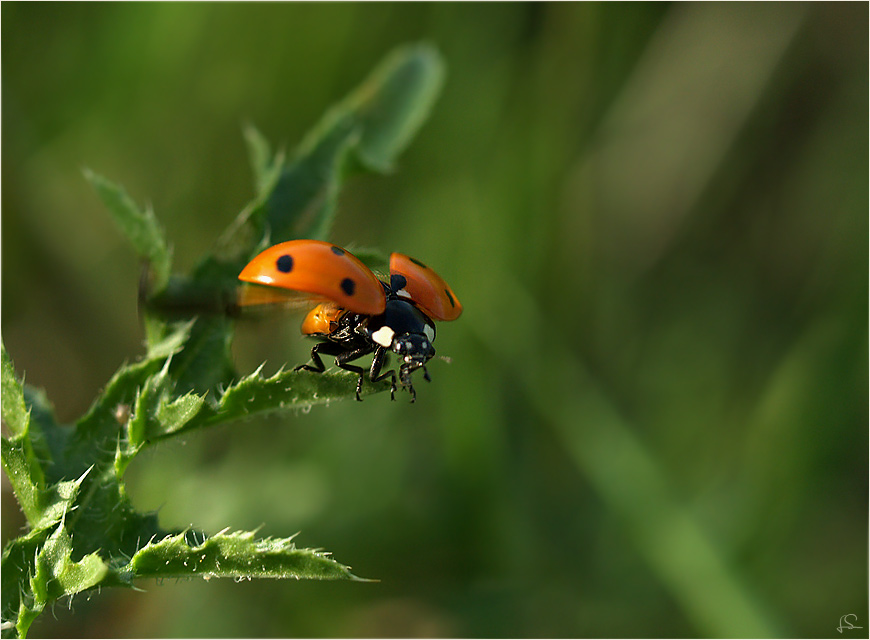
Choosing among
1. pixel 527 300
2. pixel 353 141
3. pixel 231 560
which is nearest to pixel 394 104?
pixel 353 141

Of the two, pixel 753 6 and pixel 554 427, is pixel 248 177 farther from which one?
pixel 753 6

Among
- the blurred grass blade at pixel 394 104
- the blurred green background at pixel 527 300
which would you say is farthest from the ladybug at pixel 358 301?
the blurred green background at pixel 527 300

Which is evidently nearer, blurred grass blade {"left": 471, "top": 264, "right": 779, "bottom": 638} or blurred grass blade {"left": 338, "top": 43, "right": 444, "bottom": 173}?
blurred grass blade {"left": 338, "top": 43, "right": 444, "bottom": 173}

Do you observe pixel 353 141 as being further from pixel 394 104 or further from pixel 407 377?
pixel 407 377

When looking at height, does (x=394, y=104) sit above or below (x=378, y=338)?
above

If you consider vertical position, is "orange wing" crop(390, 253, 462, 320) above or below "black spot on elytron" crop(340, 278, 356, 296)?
above

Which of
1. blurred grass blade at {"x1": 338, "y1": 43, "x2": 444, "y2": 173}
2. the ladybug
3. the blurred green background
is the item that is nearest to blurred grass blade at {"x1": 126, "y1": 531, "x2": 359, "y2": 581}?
the ladybug

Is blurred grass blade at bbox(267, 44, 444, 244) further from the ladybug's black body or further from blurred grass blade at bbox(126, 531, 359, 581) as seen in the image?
blurred grass blade at bbox(126, 531, 359, 581)
